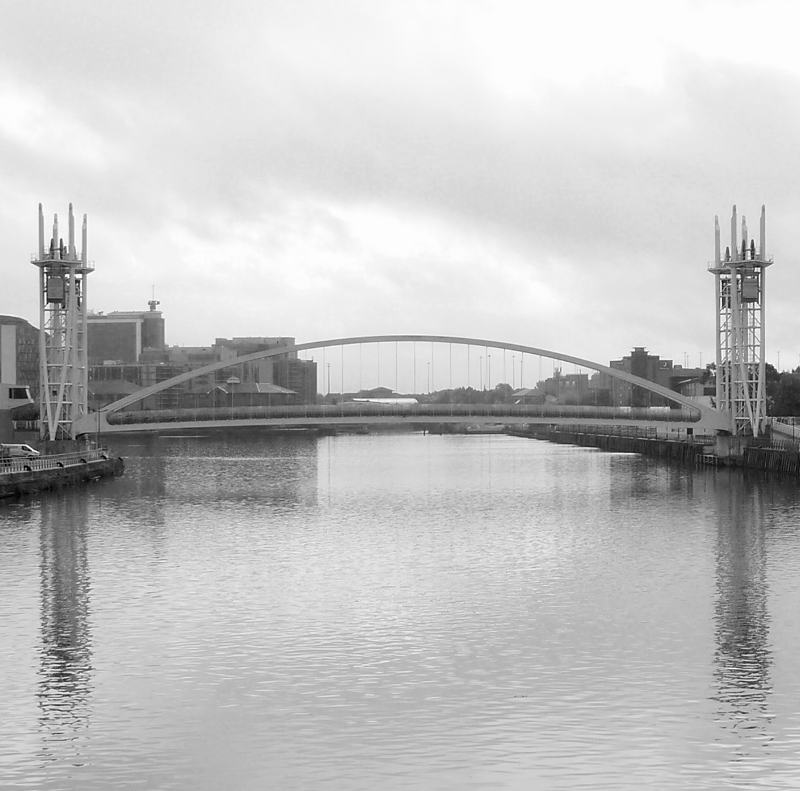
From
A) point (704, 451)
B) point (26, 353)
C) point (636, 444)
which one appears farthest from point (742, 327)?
point (26, 353)

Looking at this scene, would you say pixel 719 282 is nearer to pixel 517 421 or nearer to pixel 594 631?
pixel 517 421

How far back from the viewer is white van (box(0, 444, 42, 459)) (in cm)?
4972

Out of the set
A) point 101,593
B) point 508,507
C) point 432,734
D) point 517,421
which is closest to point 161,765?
point 432,734

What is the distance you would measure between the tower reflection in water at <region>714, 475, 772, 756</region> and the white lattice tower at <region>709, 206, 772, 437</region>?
22.2 metres

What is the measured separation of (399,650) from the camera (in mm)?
18703

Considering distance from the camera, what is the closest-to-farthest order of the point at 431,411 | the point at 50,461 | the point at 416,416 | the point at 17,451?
the point at 50,461 < the point at 17,451 < the point at 416,416 < the point at 431,411

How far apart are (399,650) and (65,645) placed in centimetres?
497

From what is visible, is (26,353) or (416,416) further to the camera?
(26,353)

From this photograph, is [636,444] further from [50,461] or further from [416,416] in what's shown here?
[50,461]

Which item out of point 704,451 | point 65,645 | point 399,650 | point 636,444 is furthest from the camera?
point 636,444

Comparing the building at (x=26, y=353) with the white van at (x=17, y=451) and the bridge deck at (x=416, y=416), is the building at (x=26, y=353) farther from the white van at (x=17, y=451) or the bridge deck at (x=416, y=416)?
the white van at (x=17, y=451)

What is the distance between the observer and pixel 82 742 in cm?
1428

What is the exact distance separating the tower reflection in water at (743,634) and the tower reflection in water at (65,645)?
24.4ft

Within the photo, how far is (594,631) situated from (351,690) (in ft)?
17.2
